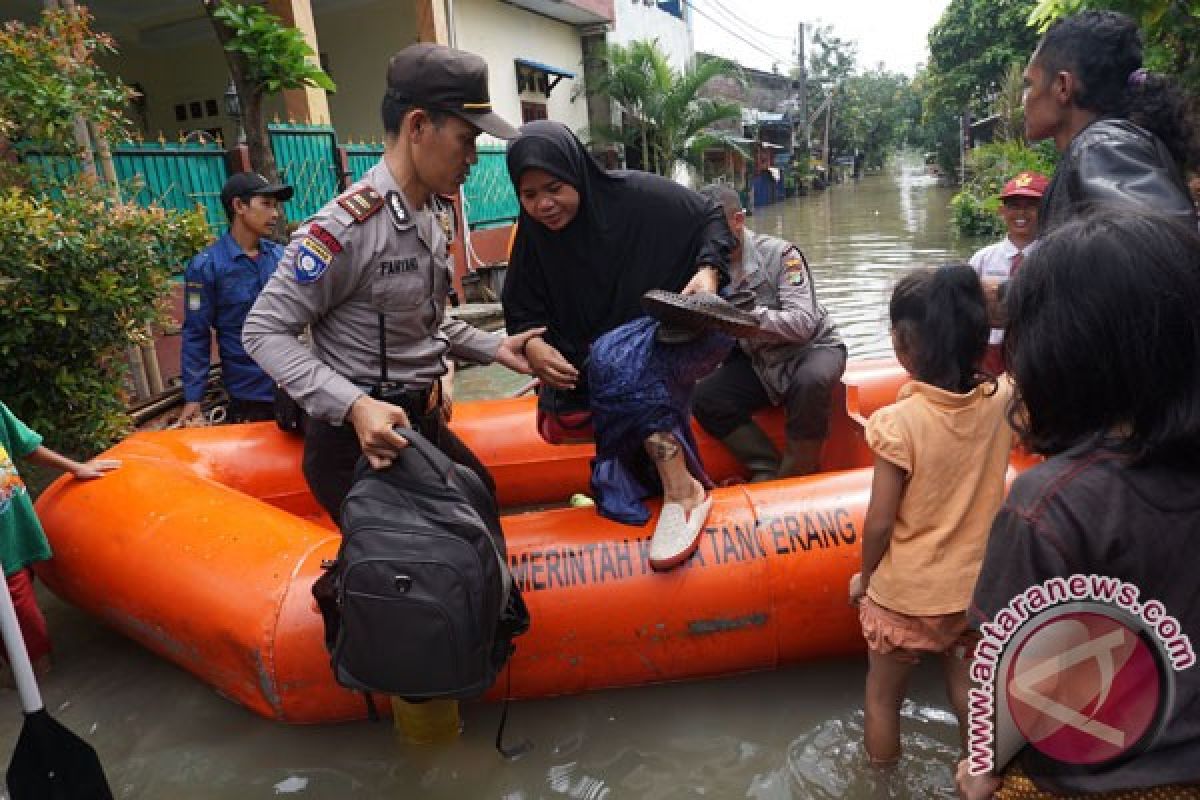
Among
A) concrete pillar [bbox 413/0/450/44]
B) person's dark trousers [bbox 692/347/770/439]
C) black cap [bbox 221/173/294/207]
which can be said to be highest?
concrete pillar [bbox 413/0/450/44]

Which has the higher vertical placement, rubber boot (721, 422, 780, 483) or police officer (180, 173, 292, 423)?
police officer (180, 173, 292, 423)

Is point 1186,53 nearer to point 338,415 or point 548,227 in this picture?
point 548,227

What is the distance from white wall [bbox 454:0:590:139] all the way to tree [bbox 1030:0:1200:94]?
7181 millimetres

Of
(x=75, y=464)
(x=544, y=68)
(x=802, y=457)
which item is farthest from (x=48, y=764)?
(x=544, y=68)

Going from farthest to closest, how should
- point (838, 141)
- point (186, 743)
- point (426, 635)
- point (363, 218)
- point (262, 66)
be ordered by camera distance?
point (838, 141) → point (262, 66) → point (186, 743) → point (363, 218) → point (426, 635)

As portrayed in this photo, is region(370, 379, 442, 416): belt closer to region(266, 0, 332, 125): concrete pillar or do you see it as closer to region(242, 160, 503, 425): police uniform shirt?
region(242, 160, 503, 425): police uniform shirt

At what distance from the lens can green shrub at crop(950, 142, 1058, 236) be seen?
1218 centimetres

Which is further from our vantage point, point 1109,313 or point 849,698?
point 849,698

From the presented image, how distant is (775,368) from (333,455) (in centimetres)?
192

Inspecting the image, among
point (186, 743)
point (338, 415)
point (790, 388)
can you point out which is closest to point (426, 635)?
point (338, 415)

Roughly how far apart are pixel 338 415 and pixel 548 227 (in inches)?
37.4

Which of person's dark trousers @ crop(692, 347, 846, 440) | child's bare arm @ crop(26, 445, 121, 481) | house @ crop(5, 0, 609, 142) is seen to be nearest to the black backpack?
child's bare arm @ crop(26, 445, 121, 481)

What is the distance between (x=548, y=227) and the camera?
2518mm

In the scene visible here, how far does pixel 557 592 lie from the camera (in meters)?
2.46
